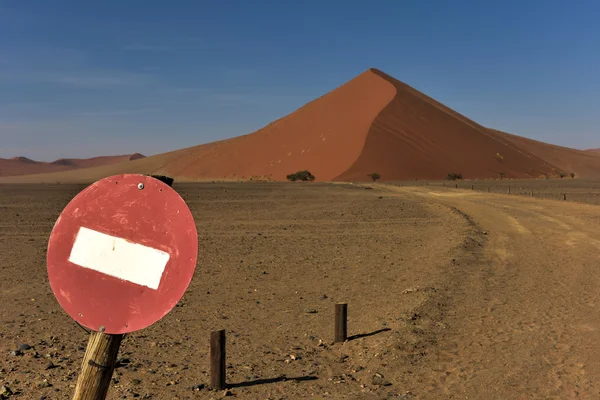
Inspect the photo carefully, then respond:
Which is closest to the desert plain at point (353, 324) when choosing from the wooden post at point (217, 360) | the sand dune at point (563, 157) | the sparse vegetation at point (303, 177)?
the wooden post at point (217, 360)

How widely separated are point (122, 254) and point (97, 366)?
60 centimetres

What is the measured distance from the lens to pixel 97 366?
2.58m

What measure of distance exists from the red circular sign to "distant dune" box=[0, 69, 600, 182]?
2984 inches

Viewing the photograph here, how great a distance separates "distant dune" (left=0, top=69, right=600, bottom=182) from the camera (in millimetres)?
84438

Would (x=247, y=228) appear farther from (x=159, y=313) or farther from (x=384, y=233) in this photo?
(x=159, y=313)

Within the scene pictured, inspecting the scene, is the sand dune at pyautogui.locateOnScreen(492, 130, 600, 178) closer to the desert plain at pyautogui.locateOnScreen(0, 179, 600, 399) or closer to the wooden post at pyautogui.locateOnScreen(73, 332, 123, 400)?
the desert plain at pyautogui.locateOnScreen(0, 179, 600, 399)

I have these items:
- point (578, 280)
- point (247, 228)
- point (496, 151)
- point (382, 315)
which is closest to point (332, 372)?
point (382, 315)

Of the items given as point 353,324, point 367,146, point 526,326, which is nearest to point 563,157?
point 367,146

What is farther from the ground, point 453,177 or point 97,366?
point 453,177

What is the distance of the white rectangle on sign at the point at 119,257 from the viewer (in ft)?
7.85

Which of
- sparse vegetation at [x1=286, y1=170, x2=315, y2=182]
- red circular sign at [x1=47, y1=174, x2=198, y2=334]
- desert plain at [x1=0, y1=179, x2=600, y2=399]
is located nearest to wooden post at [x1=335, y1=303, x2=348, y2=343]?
desert plain at [x1=0, y1=179, x2=600, y2=399]

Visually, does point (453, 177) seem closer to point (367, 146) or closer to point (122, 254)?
point (367, 146)

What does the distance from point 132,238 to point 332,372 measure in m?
4.32

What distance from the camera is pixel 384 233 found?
18562mm
